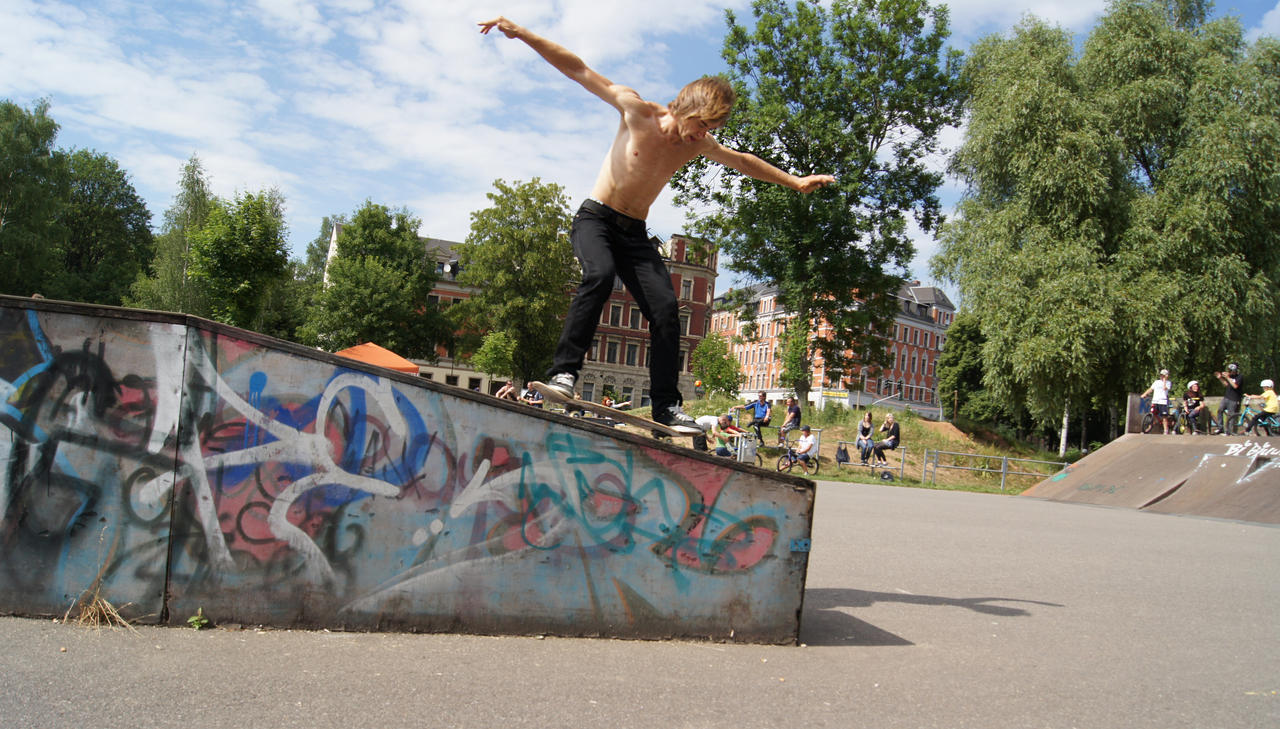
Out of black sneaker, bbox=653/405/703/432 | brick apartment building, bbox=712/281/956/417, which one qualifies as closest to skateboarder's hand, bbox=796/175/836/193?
black sneaker, bbox=653/405/703/432

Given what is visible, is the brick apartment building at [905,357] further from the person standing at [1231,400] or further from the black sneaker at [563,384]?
the black sneaker at [563,384]

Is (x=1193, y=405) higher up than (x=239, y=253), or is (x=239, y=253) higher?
(x=239, y=253)

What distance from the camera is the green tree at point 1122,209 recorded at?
24812 millimetres

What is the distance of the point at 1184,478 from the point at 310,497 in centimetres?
1788

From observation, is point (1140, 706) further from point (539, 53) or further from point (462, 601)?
point (539, 53)

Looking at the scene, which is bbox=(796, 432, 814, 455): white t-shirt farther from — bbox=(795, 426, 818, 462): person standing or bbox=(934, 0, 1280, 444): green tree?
bbox=(934, 0, 1280, 444): green tree

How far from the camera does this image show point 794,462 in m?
22.3

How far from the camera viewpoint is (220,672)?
317 centimetres

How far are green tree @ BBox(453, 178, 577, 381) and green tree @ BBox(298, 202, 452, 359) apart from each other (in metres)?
4.66

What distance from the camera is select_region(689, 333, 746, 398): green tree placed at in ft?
224

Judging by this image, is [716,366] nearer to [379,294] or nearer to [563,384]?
[379,294]

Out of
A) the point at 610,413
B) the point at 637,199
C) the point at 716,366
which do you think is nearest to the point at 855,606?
the point at 610,413

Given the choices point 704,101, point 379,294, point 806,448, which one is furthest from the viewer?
point 379,294

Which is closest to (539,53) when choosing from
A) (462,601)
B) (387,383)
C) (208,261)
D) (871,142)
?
(387,383)
